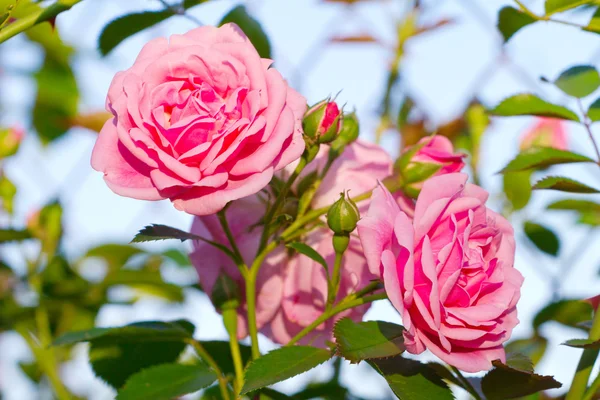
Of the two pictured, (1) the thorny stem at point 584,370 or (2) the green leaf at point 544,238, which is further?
(2) the green leaf at point 544,238

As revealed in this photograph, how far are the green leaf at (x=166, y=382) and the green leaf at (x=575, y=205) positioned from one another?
85 centimetres

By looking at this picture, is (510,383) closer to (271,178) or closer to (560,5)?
(271,178)

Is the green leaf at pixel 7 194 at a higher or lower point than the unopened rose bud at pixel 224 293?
lower

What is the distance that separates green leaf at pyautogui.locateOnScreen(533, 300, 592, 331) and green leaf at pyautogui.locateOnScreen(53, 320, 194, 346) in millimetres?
655

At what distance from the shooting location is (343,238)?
81 cm

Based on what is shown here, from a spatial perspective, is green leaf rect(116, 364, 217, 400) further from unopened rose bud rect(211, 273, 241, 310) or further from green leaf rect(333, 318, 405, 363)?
green leaf rect(333, 318, 405, 363)

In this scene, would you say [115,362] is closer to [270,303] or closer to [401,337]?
[270,303]

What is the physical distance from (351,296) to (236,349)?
7.4 inches

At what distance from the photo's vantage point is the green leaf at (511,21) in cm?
97

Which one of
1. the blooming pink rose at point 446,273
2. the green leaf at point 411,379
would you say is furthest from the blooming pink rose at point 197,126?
the green leaf at point 411,379

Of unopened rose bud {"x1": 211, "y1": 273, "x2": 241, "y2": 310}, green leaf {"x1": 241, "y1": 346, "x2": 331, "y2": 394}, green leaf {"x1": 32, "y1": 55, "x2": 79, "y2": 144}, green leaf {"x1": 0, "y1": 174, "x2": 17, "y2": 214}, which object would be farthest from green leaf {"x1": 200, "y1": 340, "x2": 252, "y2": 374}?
green leaf {"x1": 32, "y1": 55, "x2": 79, "y2": 144}

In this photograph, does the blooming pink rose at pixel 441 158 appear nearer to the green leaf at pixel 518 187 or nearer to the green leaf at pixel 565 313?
the green leaf at pixel 565 313

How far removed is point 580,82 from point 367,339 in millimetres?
534

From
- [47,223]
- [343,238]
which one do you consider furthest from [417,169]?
[47,223]
